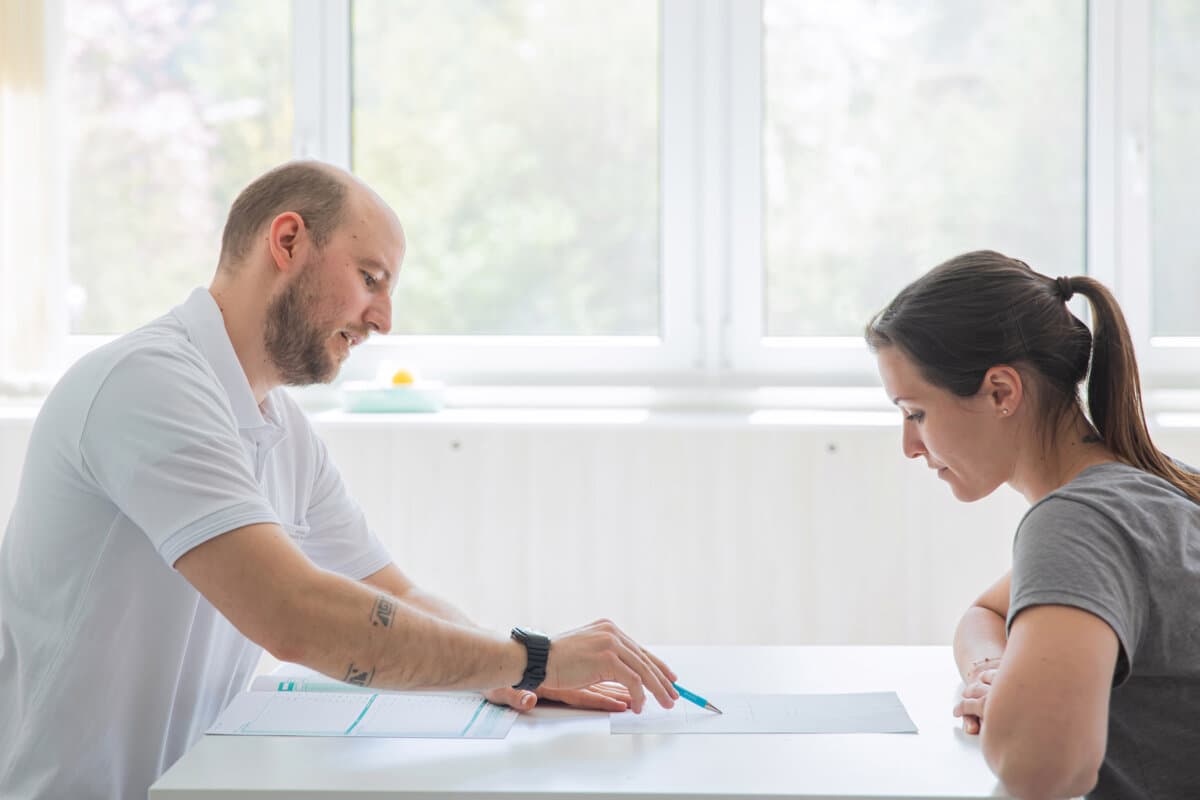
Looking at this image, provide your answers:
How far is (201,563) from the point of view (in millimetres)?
1197

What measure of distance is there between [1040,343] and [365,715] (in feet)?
2.67

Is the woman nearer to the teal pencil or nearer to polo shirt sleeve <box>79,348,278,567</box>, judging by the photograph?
the teal pencil

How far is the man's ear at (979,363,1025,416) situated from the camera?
1.24 meters

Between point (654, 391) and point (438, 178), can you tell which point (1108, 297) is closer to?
point (654, 391)

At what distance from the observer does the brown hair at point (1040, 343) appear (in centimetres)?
123

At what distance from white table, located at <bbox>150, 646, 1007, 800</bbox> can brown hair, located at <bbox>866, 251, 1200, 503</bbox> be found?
1.15 feet

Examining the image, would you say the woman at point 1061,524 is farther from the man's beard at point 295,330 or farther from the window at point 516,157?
the window at point 516,157

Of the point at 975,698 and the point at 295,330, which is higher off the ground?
the point at 295,330

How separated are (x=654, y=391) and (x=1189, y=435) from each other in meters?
1.11

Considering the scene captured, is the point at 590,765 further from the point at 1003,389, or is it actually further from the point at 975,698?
the point at 1003,389

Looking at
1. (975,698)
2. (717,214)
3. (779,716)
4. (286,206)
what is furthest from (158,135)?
(975,698)

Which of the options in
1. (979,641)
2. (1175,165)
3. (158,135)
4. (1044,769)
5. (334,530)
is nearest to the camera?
(1044,769)

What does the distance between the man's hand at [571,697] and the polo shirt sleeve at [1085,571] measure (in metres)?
0.45

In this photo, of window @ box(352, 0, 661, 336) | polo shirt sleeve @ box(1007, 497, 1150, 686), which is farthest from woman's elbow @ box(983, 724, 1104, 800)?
window @ box(352, 0, 661, 336)
